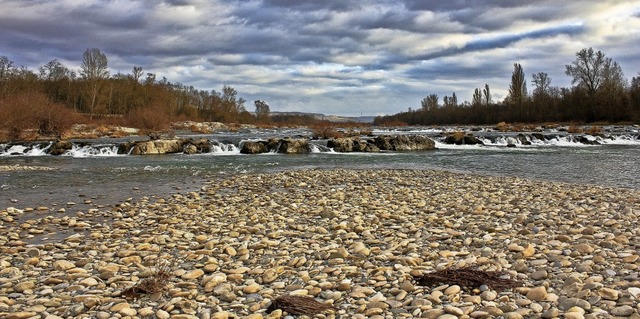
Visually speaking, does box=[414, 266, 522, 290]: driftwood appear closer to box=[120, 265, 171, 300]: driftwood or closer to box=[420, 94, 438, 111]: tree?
box=[120, 265, 171, 300]: driftwood

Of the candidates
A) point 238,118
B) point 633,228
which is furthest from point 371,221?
point 238,118

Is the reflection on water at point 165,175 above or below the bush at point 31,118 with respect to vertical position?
below

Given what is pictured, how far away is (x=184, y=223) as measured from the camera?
8328 millimetres

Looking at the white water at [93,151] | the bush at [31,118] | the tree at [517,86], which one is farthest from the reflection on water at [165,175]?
the tree at [517,86]

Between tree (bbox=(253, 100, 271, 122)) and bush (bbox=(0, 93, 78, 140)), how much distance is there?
8700 centimetres

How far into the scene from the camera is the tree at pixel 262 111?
419 ft

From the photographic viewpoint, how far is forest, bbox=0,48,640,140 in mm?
37938

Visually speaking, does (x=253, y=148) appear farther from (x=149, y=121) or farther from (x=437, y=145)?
(x=149, y=121)

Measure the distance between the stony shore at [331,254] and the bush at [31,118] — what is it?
3041 cm

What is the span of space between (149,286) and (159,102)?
3130 inches

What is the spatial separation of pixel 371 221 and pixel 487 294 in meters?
3.76

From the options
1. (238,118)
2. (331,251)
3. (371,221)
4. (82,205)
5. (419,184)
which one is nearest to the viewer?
(331,251)

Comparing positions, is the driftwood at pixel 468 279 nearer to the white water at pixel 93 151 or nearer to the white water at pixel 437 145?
the white water at pixel 437 145

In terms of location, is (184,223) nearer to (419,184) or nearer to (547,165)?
(419,184)
